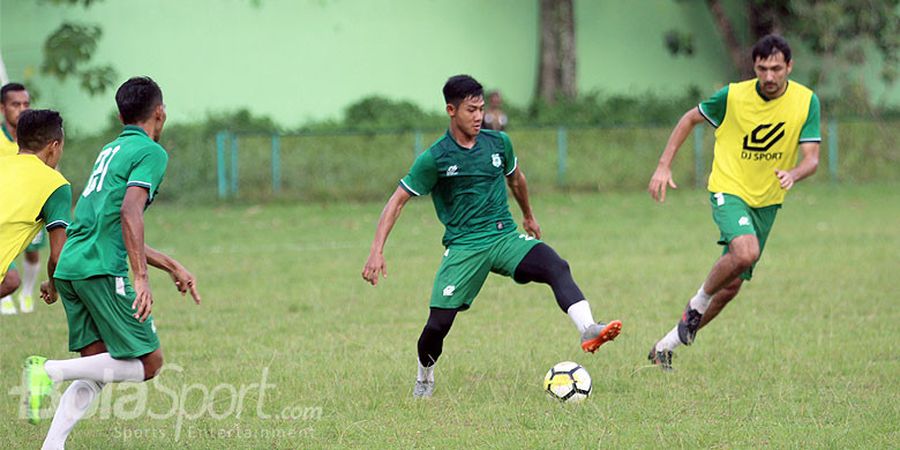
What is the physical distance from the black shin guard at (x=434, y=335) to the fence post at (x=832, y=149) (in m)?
18.4

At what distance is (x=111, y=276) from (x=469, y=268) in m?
2.15

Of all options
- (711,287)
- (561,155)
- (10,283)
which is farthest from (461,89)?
(561,155)

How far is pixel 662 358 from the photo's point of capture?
25.2 ft

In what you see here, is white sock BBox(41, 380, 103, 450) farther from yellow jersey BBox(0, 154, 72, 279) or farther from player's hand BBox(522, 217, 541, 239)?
player's hand BBox(522, 217, 541, 239)

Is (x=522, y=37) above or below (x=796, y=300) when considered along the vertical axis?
above

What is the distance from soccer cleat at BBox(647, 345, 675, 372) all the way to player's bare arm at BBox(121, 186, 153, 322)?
3.39 m

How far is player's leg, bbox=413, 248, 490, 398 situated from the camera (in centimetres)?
700

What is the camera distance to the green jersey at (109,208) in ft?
18.5

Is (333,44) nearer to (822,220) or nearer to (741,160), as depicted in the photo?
(822,220)

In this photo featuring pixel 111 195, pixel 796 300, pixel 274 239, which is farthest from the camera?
pixel 274 239

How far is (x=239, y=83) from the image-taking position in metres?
24.3

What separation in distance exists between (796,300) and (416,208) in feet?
34.9

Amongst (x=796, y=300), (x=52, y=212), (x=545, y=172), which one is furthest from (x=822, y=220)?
(x=52, y=212)

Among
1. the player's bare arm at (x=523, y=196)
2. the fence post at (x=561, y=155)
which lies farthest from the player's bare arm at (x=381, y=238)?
the fence post at (x=561, y=155)
